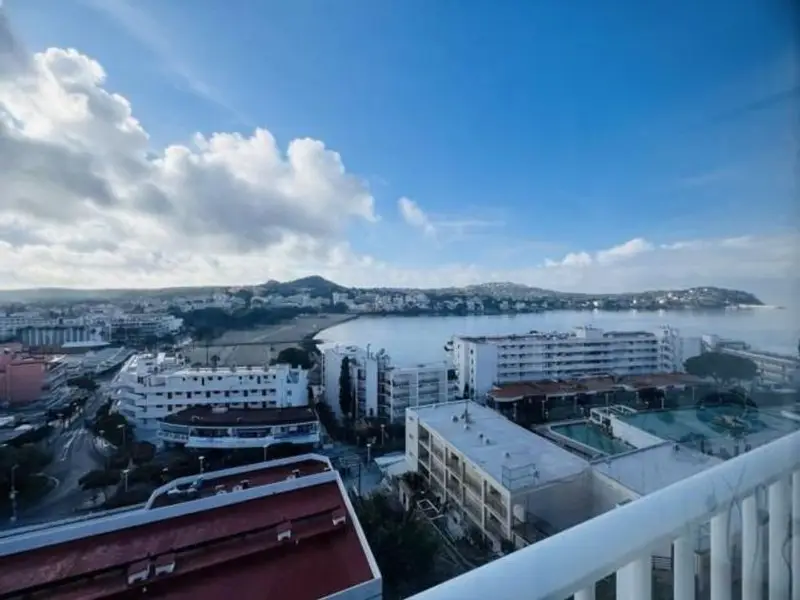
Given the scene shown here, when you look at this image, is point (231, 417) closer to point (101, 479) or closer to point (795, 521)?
point (101, 479)

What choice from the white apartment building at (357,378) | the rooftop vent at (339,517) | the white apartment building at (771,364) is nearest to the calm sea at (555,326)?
the white apartment building at (771,364)

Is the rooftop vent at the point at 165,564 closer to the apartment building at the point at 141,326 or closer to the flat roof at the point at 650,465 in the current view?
the apartment building at the point at 141,326

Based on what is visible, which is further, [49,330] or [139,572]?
[49,330]

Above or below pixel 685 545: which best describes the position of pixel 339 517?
below

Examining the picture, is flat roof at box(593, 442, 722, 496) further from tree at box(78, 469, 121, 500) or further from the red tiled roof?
tree at box(78, 469, 121, 500)

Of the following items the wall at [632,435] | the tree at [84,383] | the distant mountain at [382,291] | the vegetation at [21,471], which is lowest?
the wall at [632,435]

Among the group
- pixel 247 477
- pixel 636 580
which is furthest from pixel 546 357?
pixel 636 580

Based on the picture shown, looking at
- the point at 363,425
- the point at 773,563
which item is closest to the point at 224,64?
the point at 773,563

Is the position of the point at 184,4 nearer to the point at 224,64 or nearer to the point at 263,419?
the point at 224,64
